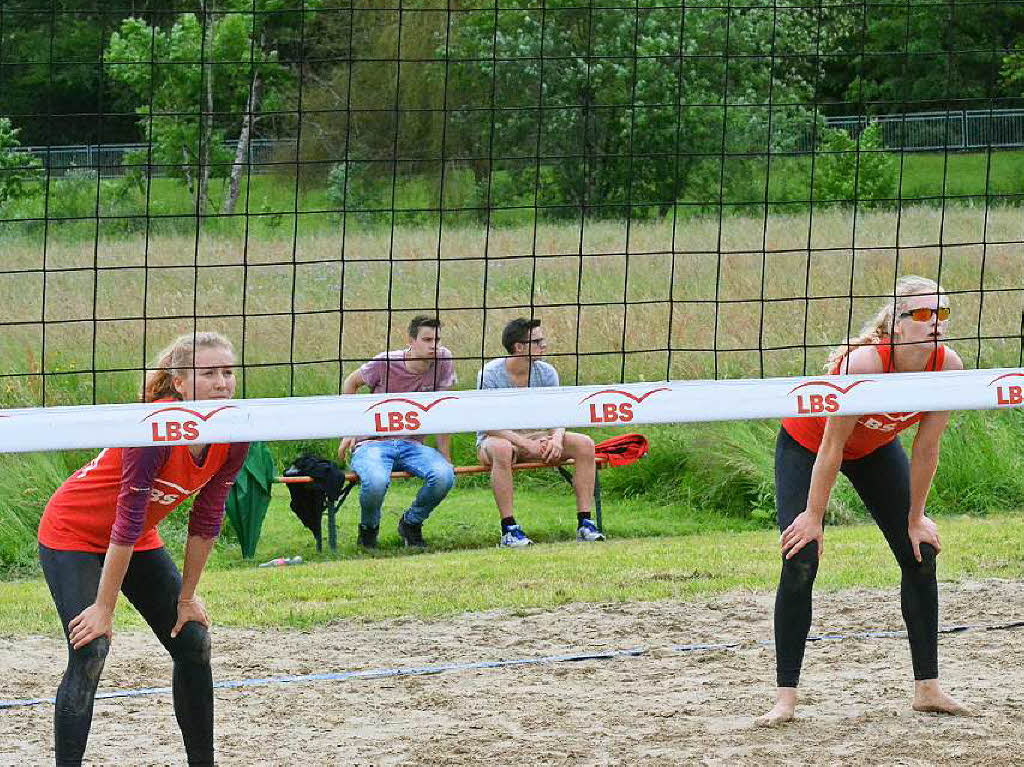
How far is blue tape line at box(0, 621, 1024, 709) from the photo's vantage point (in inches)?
219

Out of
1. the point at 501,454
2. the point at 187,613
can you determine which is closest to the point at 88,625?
the point at 187,613

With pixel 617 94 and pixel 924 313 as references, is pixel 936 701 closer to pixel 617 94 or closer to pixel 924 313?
pixel 924 313

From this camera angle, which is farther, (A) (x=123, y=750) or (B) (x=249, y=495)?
(B) (x=249, y=495)

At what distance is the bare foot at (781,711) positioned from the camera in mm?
4953

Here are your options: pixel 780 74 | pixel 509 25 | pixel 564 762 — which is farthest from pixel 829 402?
pixel 780 74

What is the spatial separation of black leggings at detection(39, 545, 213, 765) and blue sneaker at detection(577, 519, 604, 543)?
443 cm

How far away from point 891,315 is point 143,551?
7.79ft

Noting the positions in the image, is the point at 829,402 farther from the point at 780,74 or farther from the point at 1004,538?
the point at 780,74

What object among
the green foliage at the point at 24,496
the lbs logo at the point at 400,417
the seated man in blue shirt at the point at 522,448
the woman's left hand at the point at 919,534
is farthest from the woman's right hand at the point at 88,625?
the green foliage at the point at 24,496

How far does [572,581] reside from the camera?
24.3ft

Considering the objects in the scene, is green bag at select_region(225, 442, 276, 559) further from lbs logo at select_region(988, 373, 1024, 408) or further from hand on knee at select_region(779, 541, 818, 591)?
lbs logo at select_region(988, 373, 1024, 408)

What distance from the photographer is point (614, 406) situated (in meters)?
4.69

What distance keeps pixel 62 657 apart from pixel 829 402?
3249 mm

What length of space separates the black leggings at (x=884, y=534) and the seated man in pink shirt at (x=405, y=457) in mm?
3565
